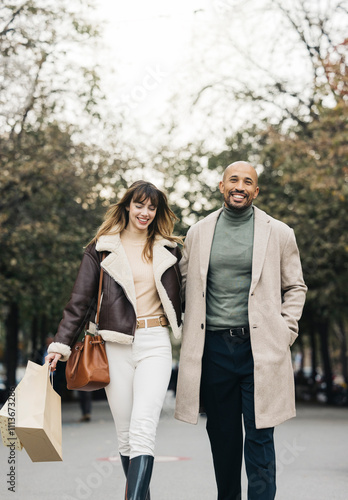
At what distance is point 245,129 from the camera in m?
21.7

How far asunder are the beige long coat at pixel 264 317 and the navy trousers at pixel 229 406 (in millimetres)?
80

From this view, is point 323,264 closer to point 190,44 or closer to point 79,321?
point 190,44

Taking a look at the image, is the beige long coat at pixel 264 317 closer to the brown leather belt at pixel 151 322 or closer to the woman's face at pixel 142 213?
the brown leather belt at pixel 151 322

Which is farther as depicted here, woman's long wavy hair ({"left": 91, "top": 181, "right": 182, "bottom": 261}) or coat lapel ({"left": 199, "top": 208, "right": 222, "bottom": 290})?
woman's long wavy hair ({"left": 91, "top": 181, "right": 182, "bottom": 261})

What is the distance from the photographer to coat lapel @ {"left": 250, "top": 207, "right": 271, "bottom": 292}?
4.82m

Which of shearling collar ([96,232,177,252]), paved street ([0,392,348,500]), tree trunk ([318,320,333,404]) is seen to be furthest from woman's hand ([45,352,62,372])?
tree trunk ([318,320,333,404])

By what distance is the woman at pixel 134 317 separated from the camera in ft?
15.5

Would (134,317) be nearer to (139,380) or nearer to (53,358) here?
(139,380)

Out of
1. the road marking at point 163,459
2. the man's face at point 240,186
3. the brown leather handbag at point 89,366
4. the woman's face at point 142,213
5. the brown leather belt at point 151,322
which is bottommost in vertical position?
the road marking at point 163,459

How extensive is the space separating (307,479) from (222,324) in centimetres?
361

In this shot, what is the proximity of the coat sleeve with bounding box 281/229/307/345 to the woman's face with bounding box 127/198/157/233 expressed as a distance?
2.79 ft

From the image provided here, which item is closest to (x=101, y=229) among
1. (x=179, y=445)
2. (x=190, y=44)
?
(x=179, y=445)

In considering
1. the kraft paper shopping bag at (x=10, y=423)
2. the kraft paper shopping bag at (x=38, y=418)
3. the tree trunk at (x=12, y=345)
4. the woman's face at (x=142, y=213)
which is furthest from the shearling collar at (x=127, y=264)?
the tree trunk at (x=12, y=345)

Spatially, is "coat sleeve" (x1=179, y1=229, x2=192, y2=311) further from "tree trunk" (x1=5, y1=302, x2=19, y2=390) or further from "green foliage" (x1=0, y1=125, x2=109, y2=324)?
"tree trunk" (x1=5, y1=302, x2=19, y2=390)
